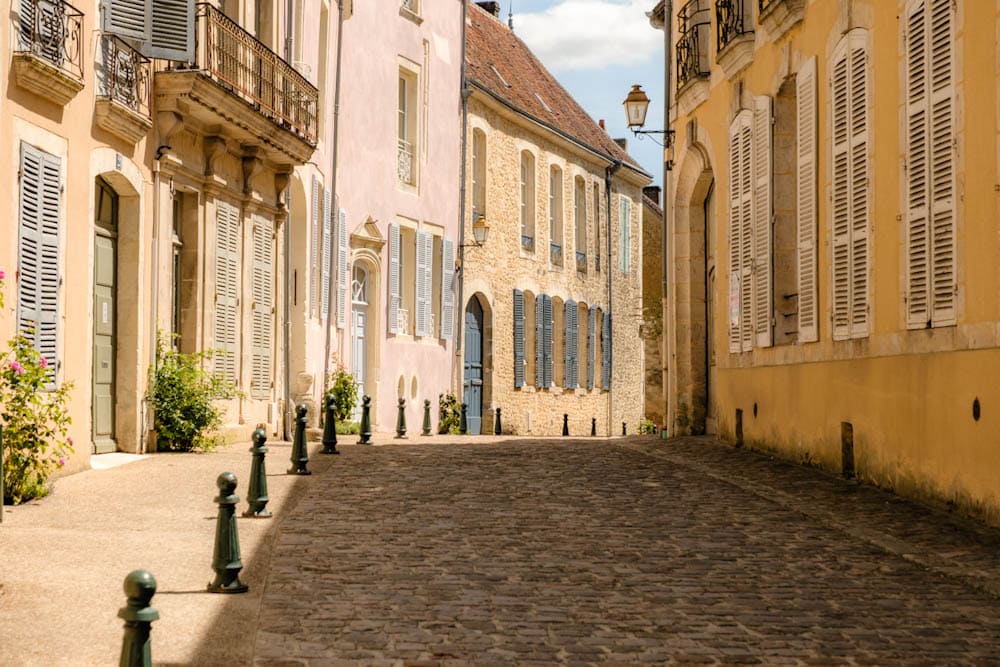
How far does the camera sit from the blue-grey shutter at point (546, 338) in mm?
32875

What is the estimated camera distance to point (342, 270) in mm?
23328

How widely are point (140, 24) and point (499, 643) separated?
30.1ft

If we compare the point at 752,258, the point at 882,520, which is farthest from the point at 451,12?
the point at 882,520

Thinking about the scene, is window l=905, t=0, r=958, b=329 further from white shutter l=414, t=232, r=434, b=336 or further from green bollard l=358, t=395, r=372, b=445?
white shutter l=414, t=232, r=434, b=336

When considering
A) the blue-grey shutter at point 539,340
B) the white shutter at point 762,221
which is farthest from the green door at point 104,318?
the blue-grey shutter at point 539,340

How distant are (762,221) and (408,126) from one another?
11.7m

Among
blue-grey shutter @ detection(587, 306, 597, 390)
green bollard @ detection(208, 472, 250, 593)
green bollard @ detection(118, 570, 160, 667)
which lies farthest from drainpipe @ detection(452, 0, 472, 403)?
green bollard @ detection(118, 570, 160, 667)

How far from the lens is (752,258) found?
16.5 meters

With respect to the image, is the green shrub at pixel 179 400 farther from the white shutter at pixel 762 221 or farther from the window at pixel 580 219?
the window at pixel 580 219

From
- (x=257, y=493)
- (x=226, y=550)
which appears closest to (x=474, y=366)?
(x=257, y=493)

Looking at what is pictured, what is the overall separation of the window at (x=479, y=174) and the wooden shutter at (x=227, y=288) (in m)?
12.3

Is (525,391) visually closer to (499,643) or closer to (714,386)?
(714,386)

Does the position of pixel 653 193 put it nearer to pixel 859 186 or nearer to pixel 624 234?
pixel 624 234

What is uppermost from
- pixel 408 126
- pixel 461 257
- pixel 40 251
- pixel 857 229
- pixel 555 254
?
pixel 408 126
